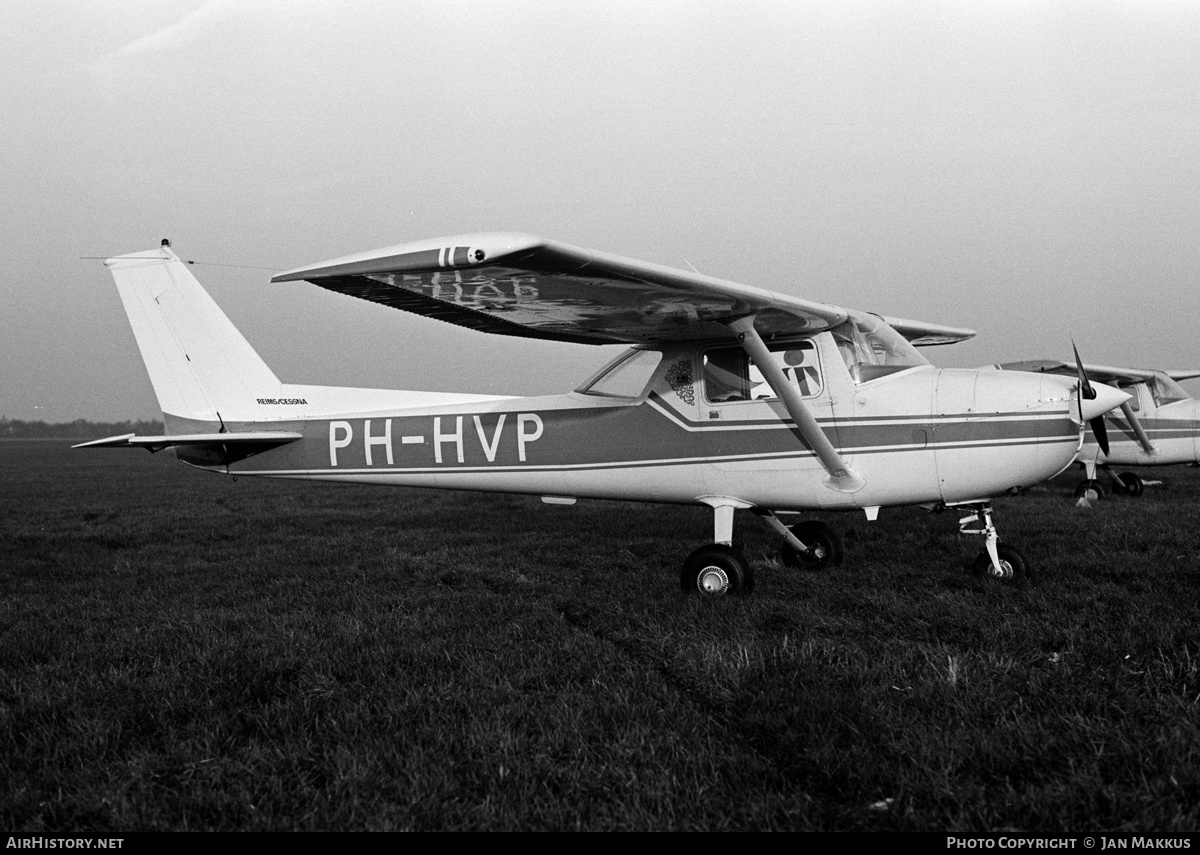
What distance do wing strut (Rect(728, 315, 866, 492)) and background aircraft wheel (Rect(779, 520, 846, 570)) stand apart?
4.50ft

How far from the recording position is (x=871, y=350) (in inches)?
277

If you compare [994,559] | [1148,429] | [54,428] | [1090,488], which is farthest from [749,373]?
[54,428]

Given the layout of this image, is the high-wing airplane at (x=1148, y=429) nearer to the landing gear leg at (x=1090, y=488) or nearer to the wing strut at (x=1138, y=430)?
the wing strut at (x=1138, y=430)

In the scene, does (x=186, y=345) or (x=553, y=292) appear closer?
(x=553, y=292)

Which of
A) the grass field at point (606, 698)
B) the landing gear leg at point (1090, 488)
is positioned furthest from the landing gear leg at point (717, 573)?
the landing gear leg at point (1090, 488)

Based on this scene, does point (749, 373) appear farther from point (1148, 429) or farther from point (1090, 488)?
point (1148, 429)

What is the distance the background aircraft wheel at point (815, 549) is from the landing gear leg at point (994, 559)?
4.33 ft

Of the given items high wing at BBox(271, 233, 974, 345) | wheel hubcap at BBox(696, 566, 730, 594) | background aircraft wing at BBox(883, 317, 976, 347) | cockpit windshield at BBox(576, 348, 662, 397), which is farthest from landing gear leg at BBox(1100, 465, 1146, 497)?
wheel hubcap at BBox(696, 566, 730, 594)

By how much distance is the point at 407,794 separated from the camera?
283cm

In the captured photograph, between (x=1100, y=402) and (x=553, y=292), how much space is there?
13.9ft

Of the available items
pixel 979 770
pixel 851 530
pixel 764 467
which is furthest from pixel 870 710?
pixel 851 530

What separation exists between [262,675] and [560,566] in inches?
161

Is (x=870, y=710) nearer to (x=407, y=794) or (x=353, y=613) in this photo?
(x=407, y=794)

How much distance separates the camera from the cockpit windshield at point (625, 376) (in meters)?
7.36
